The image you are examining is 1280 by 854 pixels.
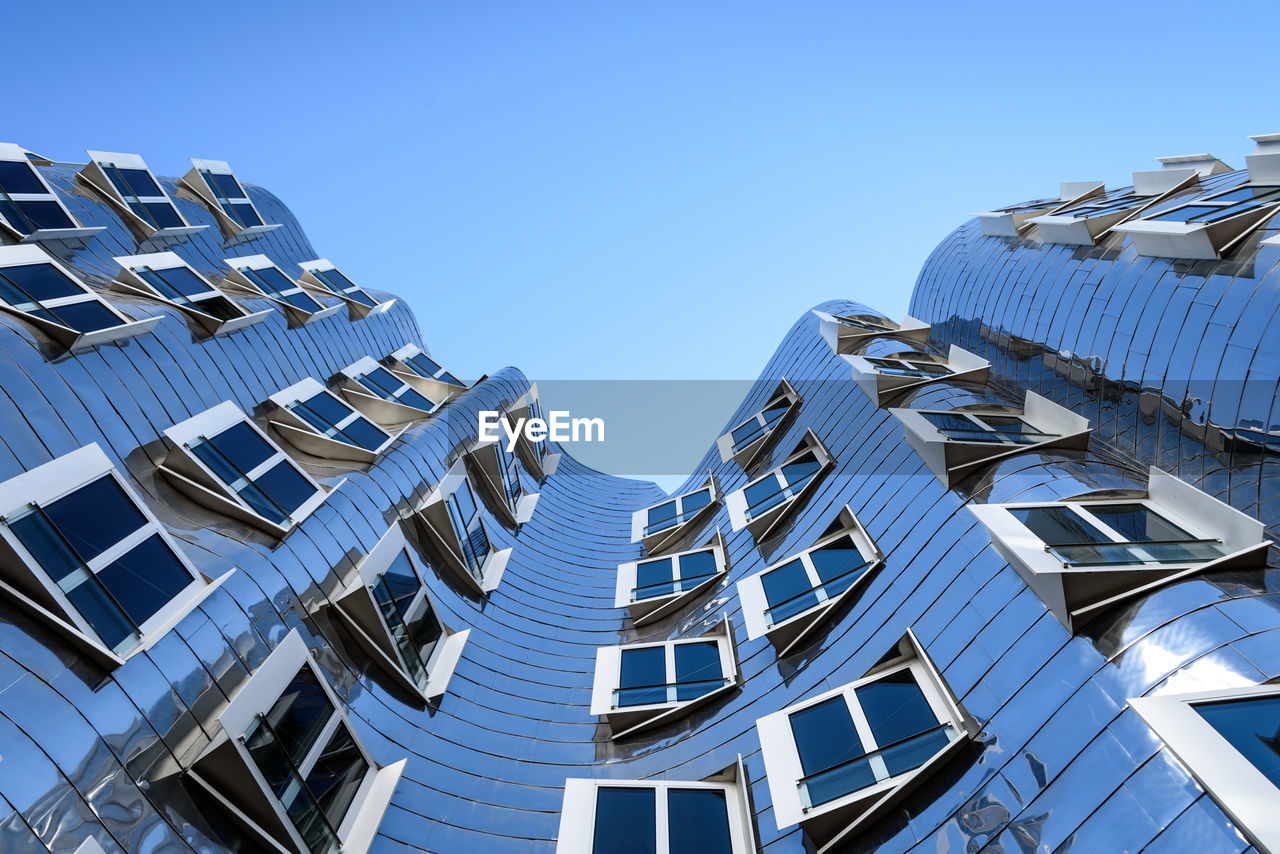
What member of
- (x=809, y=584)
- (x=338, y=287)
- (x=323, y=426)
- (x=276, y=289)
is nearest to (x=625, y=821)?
(x=809, y=584)

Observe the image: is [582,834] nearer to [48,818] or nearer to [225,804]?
[225,804]

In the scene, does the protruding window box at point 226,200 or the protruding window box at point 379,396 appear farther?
the protruding window box at point 226,200

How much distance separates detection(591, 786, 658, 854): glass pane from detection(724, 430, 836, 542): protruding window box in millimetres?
8192

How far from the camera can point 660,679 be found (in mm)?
15688

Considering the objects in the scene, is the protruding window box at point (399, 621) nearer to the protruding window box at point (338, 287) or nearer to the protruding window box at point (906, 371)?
the protruding window box at point (906, 371)

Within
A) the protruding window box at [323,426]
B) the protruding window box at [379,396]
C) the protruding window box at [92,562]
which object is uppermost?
the protruding window box at [92,562]

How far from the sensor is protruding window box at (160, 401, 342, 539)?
12891 millimetres

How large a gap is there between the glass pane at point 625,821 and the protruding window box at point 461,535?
7523 mm

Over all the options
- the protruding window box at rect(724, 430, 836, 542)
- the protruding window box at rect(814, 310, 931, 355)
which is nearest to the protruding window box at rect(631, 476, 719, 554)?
the protruding window box at rect(724, 430, 836, 542)

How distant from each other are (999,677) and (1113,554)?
2.27 m

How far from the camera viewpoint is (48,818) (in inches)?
288

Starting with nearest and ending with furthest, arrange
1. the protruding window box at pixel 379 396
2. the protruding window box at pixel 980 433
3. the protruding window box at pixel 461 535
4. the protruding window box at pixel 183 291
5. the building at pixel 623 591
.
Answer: the building at pixel 623 591, the protruding window box at pixel 980 433, the protruding window box at pixel 461 535, the protruding window box at pixel 183 291, the protruding window box at pixel 379 396

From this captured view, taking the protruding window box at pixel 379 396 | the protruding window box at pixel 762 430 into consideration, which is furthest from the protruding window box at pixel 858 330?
the protruding window box at pixel 379 396

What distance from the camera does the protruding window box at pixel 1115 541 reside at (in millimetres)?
9891
